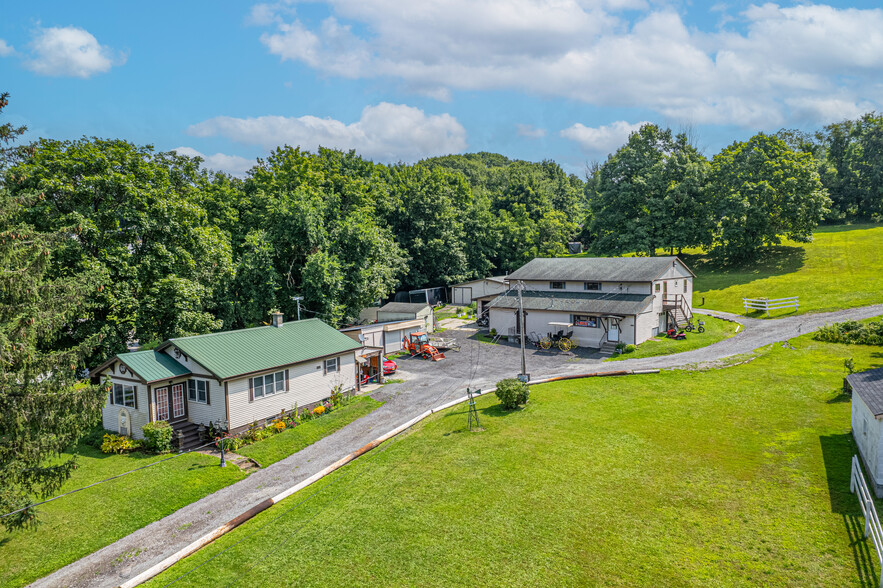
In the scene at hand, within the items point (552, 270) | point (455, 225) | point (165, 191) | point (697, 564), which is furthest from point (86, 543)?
point (455, 225)

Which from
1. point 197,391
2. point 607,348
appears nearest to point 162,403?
point 197,391

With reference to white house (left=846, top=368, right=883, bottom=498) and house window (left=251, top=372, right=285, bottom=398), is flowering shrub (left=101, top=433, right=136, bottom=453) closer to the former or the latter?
house window (left=251, top=372, right=285, bottom=398)

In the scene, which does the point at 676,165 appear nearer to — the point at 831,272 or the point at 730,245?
the point at 730,245

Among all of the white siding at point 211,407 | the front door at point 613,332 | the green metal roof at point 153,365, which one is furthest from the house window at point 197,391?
the front door at point 613,332

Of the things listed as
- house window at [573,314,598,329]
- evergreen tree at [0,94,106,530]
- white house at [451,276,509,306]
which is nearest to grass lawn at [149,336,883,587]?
evergreen tree at [0,94,106,530]

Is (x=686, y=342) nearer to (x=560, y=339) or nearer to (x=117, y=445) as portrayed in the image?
(x=560, y=339)

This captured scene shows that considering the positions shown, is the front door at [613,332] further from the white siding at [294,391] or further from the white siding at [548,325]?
the white siding at [294,391]
